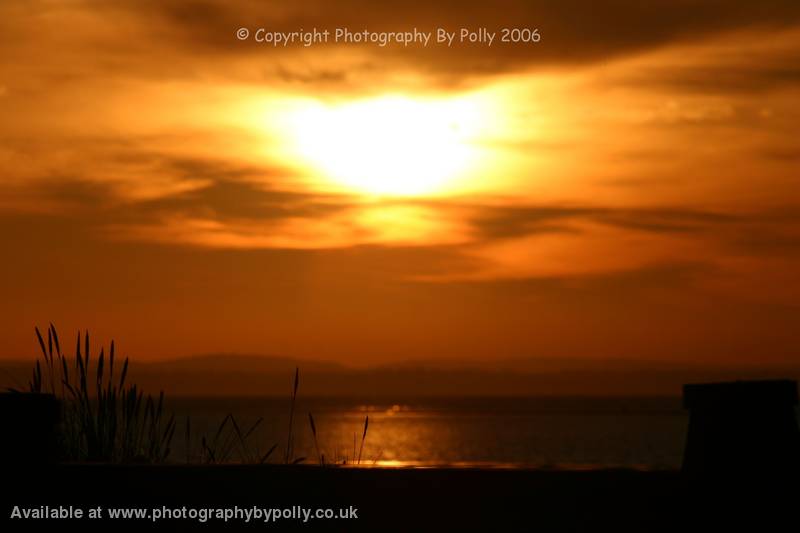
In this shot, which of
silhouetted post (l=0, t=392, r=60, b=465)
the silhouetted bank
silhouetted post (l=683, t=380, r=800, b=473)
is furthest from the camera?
silhouetted post (l=0, t=392, r=60, b=465)

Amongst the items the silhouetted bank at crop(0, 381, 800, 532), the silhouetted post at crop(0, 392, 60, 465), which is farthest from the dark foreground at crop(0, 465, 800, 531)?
the silhouetted post at crop(0, 392, 60, 465)

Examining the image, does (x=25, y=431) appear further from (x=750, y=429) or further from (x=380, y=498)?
(x=750, y=429)

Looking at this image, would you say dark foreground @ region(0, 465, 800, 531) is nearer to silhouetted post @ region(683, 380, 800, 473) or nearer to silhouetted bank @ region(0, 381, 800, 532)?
silhouetted bank @ region(0, 381, 800, 532)

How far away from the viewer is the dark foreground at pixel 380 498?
15.8 feet

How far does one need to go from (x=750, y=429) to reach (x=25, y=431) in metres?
2.84

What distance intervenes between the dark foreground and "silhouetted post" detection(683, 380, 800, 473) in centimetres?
19

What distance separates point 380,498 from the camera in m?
4.90

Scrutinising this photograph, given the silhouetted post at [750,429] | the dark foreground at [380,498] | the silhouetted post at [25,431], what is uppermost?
the silhouetted post at [25,431]

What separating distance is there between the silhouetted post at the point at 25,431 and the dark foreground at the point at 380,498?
122 mm

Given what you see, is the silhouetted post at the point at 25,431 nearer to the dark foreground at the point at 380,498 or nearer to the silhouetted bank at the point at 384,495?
the silhouetted bank at the point at 384,495

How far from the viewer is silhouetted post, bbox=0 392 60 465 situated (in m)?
5.05

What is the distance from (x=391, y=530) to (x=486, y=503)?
382 mm

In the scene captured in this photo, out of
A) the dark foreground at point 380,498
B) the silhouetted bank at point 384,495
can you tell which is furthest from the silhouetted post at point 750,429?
the dark foreground at point 380,498

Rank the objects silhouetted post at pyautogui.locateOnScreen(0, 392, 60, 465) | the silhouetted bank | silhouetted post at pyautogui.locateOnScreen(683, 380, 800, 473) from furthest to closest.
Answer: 1. silhouetted post at pyautogui.locateOnScreen(0, 392, 60, 465)
2. the silhouetted bank
3. silhouetted post at pyautogui.locateOnScreen(683, 380, 800, 473)
